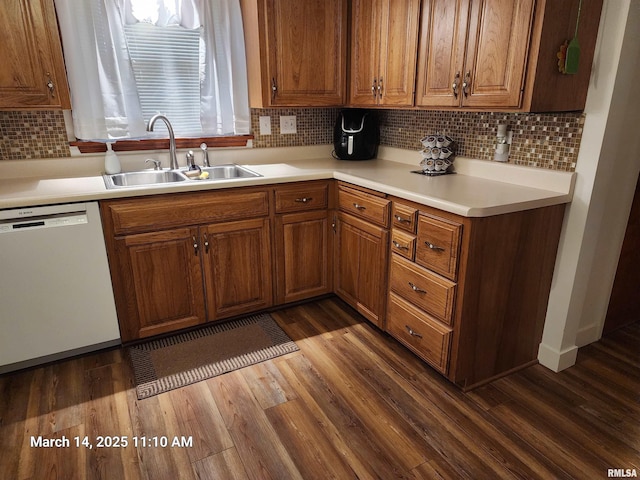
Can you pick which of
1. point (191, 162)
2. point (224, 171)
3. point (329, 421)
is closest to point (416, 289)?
point (329, 421)

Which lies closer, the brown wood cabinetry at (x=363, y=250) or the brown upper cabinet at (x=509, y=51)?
the brown upper cabinet at (x=509, y=51)

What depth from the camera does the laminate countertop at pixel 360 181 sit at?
183 centimetres

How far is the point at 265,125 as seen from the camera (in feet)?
9.54

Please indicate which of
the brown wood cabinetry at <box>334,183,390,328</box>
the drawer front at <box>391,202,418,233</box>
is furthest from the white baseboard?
the drawer front at <box>391,202,418,233</box>

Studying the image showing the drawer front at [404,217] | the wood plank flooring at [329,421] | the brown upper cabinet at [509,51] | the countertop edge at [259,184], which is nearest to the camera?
the wood plank flooring at [329,421]

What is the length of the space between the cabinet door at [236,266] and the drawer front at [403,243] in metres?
0.75

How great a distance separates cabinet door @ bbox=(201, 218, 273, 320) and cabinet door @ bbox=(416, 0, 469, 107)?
1.13 metres

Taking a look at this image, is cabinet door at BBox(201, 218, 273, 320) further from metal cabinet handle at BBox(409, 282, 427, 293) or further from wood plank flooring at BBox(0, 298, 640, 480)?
metal cabinet handle at BBox(409, 282, 427, 293)

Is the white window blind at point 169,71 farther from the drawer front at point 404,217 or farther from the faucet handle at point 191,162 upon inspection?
the drawer front at point 404,217

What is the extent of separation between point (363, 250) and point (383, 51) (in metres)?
1.14

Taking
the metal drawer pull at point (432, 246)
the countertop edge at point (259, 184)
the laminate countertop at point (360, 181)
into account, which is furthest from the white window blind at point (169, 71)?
the metal drawer pull at point (432, 246)

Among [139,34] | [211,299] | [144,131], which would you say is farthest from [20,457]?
[139,34]

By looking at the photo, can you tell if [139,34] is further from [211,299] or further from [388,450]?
[388,450]

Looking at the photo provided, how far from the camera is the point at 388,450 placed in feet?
5.36
